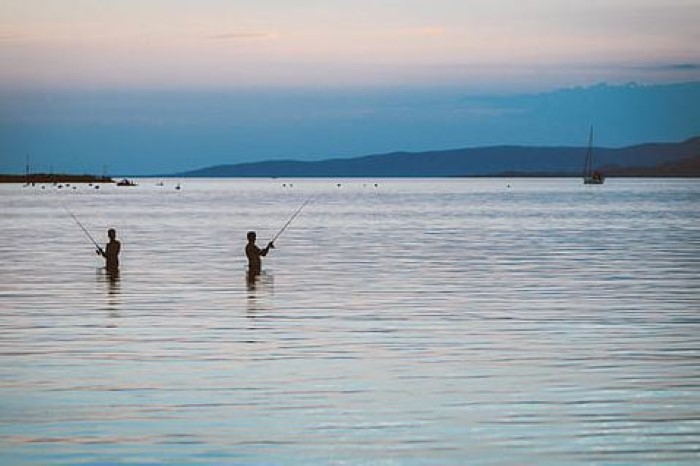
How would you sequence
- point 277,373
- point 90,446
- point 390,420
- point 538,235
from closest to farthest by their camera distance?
point 90,446
point 390,420
point 277,373
point 538,235

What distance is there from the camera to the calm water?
12.1m

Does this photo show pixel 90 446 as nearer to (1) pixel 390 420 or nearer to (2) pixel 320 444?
(2) pixel 320 444

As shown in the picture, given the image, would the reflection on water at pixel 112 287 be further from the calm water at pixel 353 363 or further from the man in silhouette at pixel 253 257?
the man in silhouette at pixel 253 257

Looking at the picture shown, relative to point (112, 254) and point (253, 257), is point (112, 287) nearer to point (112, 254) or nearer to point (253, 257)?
point (253, 257)

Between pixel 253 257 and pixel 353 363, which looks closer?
pixel 353 363

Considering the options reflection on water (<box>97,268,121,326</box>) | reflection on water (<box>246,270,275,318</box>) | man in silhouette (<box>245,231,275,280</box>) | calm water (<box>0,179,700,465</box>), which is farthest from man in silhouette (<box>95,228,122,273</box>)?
man in silhouette (<box>245,231,275,280</box>)

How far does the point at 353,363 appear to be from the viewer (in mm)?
16875

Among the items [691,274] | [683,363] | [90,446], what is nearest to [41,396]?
[90,446]

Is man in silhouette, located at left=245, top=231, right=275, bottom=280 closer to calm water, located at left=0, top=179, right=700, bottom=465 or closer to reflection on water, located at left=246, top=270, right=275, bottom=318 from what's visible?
reflection on water, located at left=246, top=270, right=275, bottom=318

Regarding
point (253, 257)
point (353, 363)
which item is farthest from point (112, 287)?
point (353, 363)

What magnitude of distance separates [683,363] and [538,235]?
39.4 m

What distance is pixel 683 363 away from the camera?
16953 mm

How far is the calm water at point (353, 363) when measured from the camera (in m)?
12.1

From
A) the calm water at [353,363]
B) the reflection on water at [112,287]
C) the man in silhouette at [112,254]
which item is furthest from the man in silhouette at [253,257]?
the man in silhouette at [112,254]
